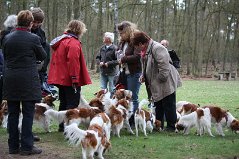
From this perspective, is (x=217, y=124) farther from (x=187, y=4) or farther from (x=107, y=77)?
(x=187, y=4)

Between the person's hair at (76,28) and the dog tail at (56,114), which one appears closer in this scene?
the dog tail at (56,114)

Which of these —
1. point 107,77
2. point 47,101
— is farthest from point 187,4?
point 47,101

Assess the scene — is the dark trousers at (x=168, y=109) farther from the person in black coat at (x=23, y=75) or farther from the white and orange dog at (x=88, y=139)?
the person in black coat at (x=23, y=75)

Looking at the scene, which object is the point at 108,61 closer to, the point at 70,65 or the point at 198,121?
the point at 70,65

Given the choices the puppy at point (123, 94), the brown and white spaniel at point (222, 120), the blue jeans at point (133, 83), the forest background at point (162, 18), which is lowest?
the brown and white spaniel at point (222, 120)

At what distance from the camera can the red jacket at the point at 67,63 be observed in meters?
7.22

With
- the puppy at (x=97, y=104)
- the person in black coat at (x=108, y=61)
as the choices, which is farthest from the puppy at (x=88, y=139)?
the person in black coat at (x=108, y=61)

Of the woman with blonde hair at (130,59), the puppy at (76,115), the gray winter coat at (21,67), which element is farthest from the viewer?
the woman with blonde hair at (130,59)

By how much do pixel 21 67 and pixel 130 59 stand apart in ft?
9.43

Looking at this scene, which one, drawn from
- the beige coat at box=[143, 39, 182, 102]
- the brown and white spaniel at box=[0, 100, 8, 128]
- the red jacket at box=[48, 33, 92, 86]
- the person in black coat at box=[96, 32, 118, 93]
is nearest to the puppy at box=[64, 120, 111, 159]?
the red jacket at box=[48, 33, 92, 86]

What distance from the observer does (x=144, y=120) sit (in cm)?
803

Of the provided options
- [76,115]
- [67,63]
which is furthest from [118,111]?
[67,63]

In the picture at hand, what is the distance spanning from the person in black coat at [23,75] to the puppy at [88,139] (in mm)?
871

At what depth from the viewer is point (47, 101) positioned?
814cm
